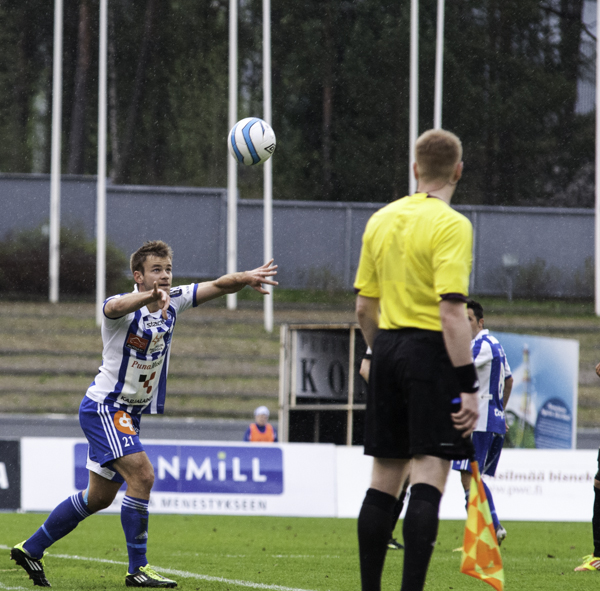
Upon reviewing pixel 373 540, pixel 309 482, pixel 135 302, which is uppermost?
pixel 135 302

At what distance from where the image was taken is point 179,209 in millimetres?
25703

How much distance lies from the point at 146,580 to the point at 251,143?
3.32 m

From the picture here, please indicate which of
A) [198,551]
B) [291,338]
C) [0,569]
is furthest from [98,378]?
[291,338]

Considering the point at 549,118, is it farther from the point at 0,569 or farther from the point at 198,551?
the point at 0,569

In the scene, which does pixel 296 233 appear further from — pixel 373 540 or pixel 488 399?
pixel 373 540

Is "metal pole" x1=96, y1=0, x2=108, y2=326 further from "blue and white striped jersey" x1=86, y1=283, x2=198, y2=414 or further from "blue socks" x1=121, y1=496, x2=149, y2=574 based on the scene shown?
"blue socks" x1=121, y1=496, x2=149, y2=574

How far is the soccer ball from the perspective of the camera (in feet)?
23.9

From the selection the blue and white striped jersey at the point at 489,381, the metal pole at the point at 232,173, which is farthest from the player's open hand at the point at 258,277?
the metal pole at the point at 232,173

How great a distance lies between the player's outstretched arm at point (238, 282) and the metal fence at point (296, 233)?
1920cm

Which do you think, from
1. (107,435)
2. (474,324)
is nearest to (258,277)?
(107,435)

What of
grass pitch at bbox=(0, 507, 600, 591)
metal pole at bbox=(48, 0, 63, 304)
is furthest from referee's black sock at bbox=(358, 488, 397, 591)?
metal pole at bbox=(48, 0, 63, 304)

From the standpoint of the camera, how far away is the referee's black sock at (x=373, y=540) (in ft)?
12.9

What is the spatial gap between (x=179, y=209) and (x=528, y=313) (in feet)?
31.0

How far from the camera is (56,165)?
75.9 ft
